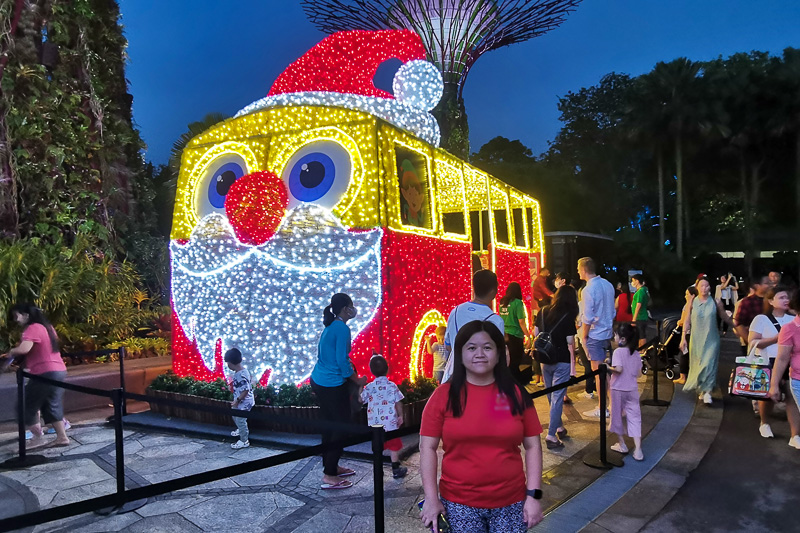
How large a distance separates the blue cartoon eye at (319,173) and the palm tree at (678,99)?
29.2 metres

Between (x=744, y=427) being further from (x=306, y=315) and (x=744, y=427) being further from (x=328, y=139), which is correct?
(x=328, y=139)

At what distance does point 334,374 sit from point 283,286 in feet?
7.57

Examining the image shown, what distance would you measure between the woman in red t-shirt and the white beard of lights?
393 centimetres

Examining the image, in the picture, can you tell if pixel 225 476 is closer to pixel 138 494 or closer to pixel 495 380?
pixel 138 494

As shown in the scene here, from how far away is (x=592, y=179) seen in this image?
131 ft

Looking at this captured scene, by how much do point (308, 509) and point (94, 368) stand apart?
234 inches

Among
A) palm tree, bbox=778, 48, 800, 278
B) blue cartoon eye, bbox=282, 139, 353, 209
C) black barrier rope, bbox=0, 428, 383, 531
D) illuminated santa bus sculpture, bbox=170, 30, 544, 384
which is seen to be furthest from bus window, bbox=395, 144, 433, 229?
palm tree, bbox=778, 48, 800, 278

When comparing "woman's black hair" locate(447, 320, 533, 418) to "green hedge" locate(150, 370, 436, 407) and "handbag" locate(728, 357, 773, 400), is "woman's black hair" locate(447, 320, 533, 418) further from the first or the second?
"handbag" locate(728, 357, 773, 400)

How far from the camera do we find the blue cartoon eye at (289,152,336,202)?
6.76 meters

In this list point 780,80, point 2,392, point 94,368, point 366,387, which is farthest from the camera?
point 780,80

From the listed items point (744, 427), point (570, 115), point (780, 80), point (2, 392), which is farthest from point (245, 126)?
point (570, 115)

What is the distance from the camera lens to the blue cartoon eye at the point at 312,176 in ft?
22.2

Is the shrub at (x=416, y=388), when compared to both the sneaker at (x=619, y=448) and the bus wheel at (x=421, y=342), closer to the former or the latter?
the bus wheel at (x=421, y=342)

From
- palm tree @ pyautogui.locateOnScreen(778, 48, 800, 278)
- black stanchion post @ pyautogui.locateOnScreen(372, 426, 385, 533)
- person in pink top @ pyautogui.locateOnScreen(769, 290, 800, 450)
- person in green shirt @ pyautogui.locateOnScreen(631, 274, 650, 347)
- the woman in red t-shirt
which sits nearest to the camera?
the woman in red t-shirt
